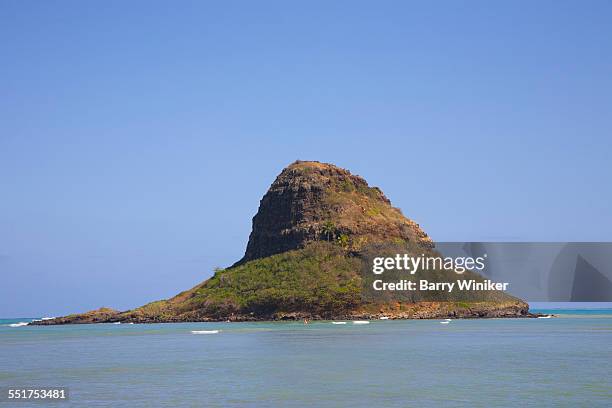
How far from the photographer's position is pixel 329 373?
67125 millimetres

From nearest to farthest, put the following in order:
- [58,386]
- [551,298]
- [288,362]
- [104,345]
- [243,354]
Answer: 1. [58,386]
2. [288,362]
3. [243,354]
4. [104,345]
5. [551,298]

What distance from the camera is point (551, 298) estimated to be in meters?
172

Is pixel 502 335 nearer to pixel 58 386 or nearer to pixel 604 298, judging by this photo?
pixel 604 298

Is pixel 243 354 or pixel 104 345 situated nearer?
pixel 243 354

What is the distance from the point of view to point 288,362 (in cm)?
7931

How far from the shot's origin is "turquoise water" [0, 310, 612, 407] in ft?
170

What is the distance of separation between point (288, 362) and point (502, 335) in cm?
5589

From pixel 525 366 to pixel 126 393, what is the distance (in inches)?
1411

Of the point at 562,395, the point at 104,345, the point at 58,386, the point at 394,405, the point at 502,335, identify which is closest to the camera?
the point at 394,405

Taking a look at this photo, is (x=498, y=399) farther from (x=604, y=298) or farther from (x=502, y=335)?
(x=604, y=298)

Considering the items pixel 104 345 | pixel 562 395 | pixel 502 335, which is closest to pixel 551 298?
pixel 502 335

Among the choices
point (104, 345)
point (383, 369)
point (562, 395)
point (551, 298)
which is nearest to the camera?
point (562, 395)

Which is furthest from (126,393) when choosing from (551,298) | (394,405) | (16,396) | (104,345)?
(551,298)

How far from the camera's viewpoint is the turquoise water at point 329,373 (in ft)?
170
